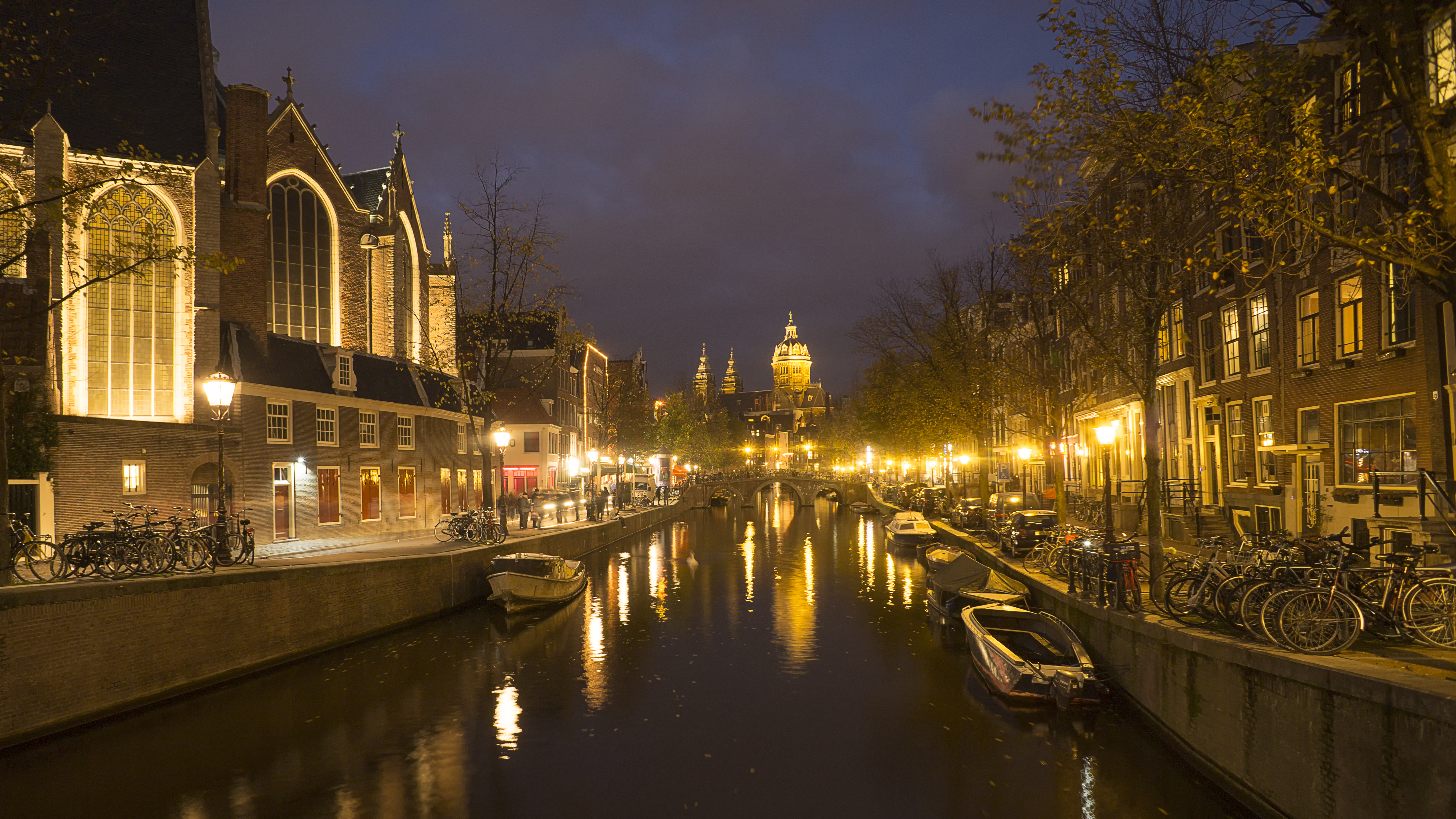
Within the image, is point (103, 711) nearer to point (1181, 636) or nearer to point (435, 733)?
point (435, 733)

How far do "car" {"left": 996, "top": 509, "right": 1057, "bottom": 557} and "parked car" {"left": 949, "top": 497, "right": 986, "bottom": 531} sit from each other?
9.41 meters

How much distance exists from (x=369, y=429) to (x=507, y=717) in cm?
2379

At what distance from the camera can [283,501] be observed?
32.2 m

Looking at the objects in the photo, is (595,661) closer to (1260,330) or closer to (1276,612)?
(1276,612)

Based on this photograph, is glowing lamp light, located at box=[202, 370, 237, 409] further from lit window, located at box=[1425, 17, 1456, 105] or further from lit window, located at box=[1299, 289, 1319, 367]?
lit window, located at box=[1299, 289, 1319, 367]

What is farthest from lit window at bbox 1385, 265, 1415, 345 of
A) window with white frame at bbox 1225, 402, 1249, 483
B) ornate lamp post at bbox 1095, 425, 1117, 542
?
window with white frame at bbox 1225, 402, 1249, 483

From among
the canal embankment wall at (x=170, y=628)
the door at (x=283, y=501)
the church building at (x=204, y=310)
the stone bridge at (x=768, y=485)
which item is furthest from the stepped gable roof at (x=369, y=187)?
the stone bridge at (x=768, y=485)

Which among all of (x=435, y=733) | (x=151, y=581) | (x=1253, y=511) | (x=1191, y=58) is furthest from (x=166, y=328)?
(x=1253, y=511)

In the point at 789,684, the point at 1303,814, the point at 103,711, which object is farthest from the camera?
the point at 789,684

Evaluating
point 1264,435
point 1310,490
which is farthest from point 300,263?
point 1310,490

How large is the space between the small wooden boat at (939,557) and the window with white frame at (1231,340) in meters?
10.3

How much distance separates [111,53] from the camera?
1198 inches

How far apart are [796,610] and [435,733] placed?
1533 cm

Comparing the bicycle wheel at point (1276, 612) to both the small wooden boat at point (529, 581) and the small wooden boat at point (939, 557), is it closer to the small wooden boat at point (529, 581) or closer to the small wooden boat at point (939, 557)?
the small wooden boat at point (939, 557)
